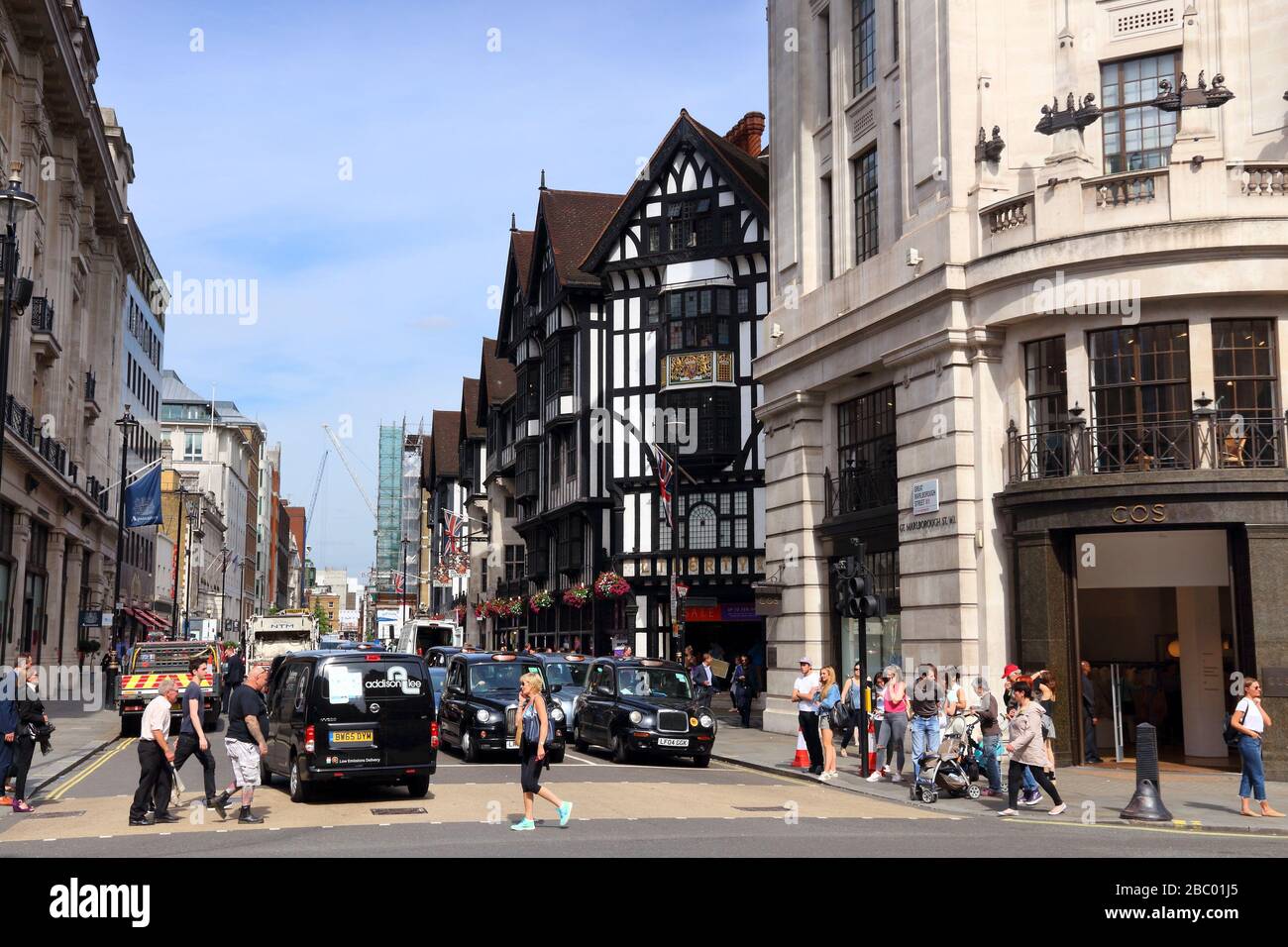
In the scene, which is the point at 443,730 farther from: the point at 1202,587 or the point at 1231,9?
the point at 1231,9

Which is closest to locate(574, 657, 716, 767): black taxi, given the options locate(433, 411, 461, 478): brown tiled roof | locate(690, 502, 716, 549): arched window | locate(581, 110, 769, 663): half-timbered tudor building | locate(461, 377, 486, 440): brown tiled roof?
locate(581, 110, 769, 663): half-timbered tudor building

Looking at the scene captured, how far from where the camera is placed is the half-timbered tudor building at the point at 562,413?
53000 mm

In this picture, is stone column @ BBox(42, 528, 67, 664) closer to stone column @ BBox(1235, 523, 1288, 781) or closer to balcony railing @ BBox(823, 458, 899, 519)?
balcony railing @ BBox(823, 458, 899, 519)

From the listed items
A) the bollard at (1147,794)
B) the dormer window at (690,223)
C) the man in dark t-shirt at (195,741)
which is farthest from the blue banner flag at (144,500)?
the bollard at (1147,794)

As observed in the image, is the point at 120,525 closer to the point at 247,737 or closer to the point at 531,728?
the point at 247,737

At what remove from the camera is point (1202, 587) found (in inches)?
922

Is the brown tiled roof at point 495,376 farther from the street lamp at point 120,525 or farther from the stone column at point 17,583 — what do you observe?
the stone column at point 17,583

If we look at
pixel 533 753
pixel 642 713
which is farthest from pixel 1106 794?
pixel 533 753

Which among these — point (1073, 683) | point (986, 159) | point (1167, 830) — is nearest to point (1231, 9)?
point (986, 159)

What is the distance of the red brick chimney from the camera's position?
54531 mm

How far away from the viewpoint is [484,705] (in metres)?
22.9

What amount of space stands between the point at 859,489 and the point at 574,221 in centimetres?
3437

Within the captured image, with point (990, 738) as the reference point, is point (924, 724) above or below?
above

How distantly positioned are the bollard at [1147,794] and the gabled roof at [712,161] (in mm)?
33657
